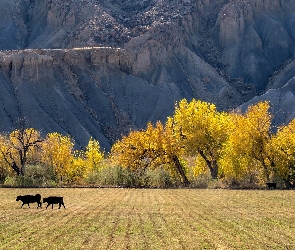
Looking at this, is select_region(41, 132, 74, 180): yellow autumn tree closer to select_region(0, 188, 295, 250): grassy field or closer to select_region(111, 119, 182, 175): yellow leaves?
select_region(111, 119, 182, 175): yellow leaves

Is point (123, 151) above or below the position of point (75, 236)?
above

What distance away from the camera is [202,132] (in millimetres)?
53469

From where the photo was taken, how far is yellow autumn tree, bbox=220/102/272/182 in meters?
50.1

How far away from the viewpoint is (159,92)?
119062 mm

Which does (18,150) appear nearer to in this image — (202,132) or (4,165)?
(4,165)

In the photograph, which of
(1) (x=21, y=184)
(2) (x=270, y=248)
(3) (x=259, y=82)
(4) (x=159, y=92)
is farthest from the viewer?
(3) (x=259, y=82)

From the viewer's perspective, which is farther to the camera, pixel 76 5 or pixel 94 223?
pixel 76 5

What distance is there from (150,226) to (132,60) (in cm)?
11079

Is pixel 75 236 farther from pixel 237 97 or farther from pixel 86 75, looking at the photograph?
pixel 237 97

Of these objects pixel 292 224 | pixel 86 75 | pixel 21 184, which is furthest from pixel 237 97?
pixel 292 224

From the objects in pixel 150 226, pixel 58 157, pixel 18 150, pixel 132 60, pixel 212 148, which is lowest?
pixel 150 226

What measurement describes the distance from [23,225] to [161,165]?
1370 inches

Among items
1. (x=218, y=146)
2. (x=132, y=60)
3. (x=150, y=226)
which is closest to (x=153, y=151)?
(x=218, y=146)

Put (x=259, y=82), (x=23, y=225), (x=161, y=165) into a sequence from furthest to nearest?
(x=259, y=82)
(x=161, y=165)
(x=23, y=225)
